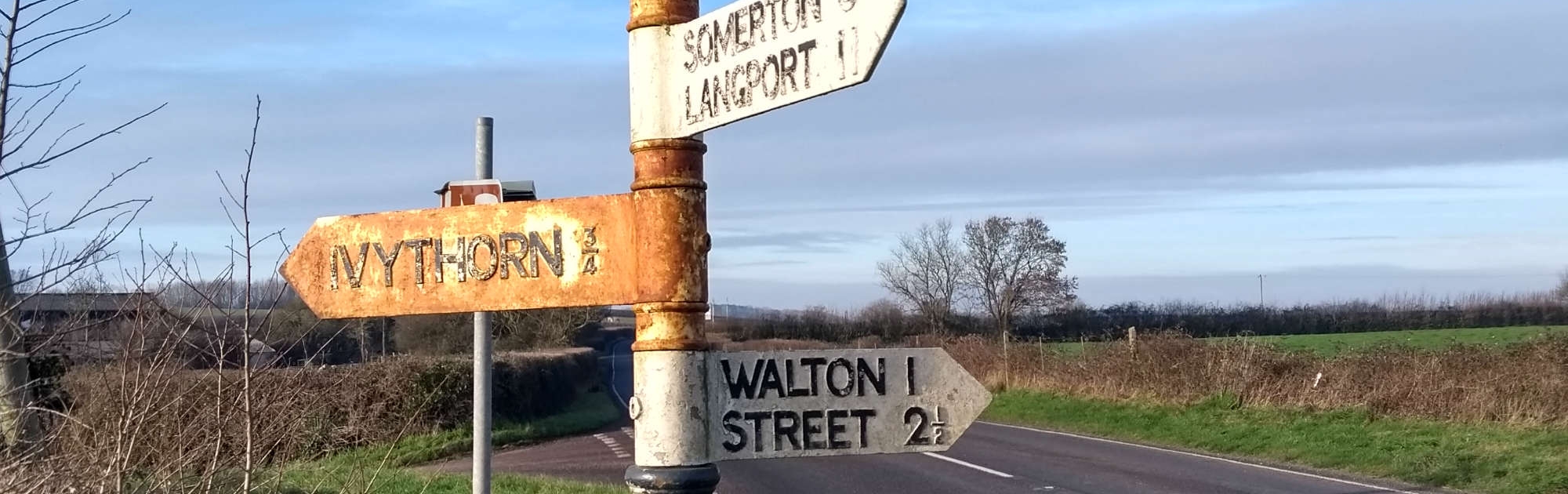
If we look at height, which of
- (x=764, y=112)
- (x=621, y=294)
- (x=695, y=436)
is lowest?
(x=695, y=436)

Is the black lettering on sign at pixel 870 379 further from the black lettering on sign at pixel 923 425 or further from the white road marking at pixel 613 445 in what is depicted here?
the white road marking at pixel 613 445

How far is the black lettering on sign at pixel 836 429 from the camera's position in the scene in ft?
8.44

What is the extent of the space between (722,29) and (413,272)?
76 centimetres

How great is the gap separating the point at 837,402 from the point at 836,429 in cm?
5

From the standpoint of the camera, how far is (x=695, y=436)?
2.52m

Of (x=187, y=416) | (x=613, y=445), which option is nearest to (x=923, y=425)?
(x=187, y=416)

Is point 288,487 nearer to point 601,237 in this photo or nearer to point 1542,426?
point 601,237

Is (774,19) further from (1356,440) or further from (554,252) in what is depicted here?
(1356,440)

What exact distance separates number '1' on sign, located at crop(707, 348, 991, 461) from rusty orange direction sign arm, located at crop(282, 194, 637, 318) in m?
0.27

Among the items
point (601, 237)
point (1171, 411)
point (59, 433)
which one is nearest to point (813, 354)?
point (601, 237)

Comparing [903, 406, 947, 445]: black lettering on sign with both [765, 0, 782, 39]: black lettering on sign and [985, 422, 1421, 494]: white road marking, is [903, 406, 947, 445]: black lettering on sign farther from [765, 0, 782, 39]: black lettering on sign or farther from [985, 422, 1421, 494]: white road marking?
[985, 422, 1421, 494]: white road marking

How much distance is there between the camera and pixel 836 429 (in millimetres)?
2578

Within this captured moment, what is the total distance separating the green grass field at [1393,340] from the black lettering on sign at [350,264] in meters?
22.6

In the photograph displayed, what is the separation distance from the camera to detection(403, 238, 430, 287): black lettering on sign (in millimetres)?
2715
